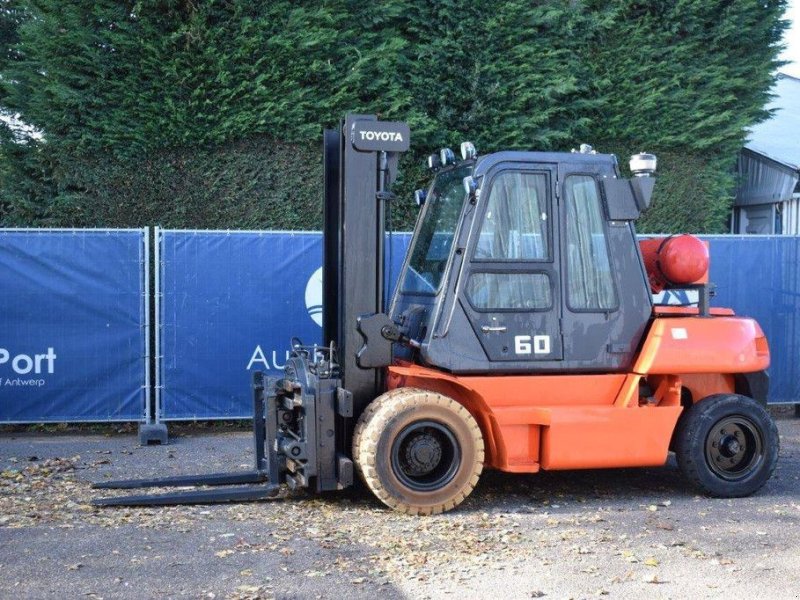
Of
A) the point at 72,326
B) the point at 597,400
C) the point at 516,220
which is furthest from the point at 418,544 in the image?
the point at 72,326

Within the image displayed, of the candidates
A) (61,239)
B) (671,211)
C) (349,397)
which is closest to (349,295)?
(349,397)

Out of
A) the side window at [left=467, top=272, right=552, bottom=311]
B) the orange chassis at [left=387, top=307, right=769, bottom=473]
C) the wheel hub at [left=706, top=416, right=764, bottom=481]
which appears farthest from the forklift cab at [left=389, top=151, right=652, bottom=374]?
the wheel hub at [left=706, top=416, right=764, bottom=481]

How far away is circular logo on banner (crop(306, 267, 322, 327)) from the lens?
1139cm

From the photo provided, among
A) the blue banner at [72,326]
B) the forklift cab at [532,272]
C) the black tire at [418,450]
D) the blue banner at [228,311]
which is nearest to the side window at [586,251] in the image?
the forklift cab at [532,272]

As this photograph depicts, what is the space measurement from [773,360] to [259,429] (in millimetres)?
6948

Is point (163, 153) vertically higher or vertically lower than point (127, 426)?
higher

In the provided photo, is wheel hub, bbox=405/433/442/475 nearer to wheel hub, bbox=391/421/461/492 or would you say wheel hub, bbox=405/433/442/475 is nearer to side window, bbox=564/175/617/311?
wheel hub, bbox=391/421/461/492

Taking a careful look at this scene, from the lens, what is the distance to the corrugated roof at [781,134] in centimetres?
1756

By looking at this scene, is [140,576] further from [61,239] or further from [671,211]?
[671,211]

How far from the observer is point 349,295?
24.8 ft

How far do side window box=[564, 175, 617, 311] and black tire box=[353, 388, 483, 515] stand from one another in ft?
4.43

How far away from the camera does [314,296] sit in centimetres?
1141

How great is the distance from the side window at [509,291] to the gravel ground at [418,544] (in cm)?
156

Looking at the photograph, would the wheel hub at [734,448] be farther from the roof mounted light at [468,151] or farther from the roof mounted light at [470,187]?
the roof mounted light at [468,151]
